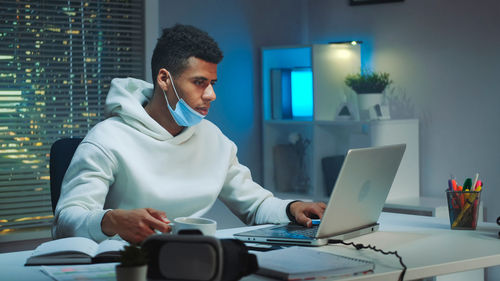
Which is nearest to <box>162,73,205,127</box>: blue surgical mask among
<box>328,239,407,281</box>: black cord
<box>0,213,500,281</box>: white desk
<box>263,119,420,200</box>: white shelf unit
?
<box>0,213,500,281</box>: white desk

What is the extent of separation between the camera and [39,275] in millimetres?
1427

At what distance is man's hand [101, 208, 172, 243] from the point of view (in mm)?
1637

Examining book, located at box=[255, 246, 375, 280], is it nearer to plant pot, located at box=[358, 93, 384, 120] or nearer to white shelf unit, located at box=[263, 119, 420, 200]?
white shelf unit, located at box=[263, 119, 420, 200]

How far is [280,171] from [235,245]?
2972 millimetres

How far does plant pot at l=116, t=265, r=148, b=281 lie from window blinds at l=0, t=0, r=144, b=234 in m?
2.55

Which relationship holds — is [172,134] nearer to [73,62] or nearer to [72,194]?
[72,194]

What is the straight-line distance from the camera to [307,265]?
1.40 meters

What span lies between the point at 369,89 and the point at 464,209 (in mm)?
1865

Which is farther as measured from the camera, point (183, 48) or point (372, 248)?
point (183, 48)

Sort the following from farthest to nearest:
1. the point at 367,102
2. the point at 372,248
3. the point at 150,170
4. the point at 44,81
→ the point at 367,102
the point at 44,81
the point at 150,170
the point at 372,248

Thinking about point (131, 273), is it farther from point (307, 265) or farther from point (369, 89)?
point (369, 89)

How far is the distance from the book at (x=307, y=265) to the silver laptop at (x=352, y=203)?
172 mm

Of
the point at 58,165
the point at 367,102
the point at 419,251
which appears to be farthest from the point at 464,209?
the point at 367,102

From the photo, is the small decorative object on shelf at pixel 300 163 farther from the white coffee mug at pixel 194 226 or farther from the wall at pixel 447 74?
the white coffee mug at pixel 194 226
